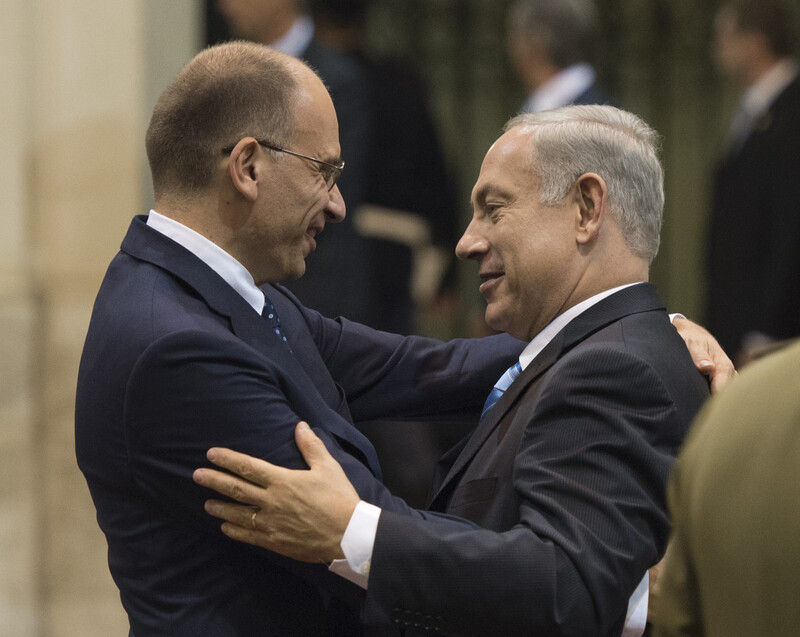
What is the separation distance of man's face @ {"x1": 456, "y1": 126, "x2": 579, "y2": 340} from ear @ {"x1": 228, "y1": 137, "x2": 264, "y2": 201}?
449mm

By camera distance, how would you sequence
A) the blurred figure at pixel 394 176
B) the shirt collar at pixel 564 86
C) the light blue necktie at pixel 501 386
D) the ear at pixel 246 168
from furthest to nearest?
1. the shirt collar at pixel 564 86
2. the blurred figure at pixel 394 176
3. the light blue necktie at pixel 501 386
4. the ear at pixel 246 168

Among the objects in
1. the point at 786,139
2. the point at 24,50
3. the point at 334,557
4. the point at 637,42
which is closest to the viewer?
the point at 334,557

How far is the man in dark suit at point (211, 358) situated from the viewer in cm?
191

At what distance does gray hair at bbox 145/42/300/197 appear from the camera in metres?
2.13

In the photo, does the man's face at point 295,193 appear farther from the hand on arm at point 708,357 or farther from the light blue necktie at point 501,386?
the hand on arm at point 708,357

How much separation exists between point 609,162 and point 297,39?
219 centimetres

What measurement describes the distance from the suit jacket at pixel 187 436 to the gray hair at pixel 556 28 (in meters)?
2.94

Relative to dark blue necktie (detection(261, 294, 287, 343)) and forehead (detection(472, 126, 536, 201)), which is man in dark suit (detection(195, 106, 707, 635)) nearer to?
forehead (detection(472, 126, 536, 201))

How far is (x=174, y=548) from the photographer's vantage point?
200 cm

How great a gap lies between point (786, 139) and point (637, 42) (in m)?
2.07

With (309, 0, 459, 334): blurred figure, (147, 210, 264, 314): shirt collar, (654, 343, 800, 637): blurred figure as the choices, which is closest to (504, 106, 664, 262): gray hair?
(147, 210, 264, 314): shirt collar

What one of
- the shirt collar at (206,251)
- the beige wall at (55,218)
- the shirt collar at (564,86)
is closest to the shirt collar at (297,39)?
the beige wall at (55,218)

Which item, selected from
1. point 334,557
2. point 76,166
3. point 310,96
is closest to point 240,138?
point 310,96

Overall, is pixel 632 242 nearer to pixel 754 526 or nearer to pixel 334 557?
pixel 334 557
